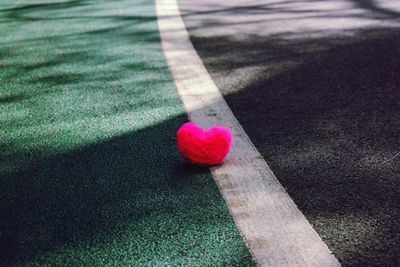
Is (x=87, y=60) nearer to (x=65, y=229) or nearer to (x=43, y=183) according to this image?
(x=43, y=183)

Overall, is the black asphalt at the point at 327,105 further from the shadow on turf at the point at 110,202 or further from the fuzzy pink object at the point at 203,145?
the shadow on turf at the point at 110,202

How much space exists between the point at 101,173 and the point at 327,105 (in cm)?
140

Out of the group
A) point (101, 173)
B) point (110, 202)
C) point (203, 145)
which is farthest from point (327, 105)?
point (110, 202)

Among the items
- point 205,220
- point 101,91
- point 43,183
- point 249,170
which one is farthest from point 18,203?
point 101,91

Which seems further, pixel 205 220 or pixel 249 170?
pixel 249 170

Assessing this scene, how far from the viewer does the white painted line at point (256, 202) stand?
5.41 feet

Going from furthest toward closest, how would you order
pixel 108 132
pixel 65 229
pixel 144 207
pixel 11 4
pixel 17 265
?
pixel 11 4
pixel 108 132
pixel 144 207
pixel 65 229
pixel 17 265

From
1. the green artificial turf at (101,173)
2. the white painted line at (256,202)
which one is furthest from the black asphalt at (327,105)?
the green artificial turf at (101,173)

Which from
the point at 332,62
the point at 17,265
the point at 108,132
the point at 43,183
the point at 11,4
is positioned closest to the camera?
the point at 17,265

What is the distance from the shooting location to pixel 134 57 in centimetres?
429

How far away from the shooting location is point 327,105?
3.02m

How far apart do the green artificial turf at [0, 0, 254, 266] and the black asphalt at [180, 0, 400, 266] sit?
0.35 m

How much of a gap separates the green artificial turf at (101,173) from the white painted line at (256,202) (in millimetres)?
61

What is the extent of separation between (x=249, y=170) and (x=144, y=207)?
533mm
